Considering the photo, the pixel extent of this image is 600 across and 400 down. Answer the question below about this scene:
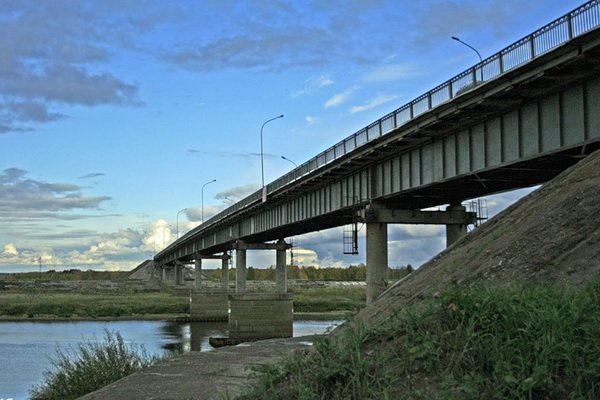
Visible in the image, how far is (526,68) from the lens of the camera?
25.3 meters

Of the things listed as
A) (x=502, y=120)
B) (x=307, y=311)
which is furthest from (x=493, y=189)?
(x=307, y=311)

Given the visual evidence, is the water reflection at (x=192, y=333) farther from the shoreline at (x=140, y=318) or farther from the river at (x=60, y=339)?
the shoreline at (x=140, y=318)

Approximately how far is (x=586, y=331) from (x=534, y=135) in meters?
20.1

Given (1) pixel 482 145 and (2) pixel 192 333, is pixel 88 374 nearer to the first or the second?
(1) pixel 482 145

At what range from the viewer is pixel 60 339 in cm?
5638

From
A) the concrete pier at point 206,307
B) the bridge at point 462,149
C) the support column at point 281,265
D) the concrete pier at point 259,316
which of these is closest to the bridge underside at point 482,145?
the bridge at point 462,149

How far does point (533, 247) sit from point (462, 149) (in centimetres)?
2111

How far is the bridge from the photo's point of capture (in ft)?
79.6

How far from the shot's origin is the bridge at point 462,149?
79.6 feet

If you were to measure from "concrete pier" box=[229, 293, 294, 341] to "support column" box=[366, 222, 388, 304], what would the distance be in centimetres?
1454

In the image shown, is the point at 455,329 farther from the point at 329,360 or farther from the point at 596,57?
the point at 596,57

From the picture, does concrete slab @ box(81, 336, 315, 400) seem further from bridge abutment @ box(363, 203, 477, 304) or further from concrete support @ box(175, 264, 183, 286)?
concrete support @ box(175, 264, 183, 286)

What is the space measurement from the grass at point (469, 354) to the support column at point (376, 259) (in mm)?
31736

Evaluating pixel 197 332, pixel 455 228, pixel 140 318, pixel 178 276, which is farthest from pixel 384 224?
pixel 178 276
